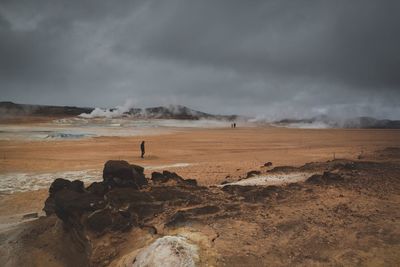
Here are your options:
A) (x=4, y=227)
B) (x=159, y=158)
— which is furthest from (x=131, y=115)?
(x=4, y=227)

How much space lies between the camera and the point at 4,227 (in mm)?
9734

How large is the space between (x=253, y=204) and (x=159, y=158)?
14994 mm

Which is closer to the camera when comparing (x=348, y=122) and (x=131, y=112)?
(x=348, y=122)

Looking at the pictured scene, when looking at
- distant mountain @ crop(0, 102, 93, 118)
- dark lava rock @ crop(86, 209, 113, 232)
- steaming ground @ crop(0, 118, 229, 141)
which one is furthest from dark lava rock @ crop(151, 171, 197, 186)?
distant mountain @ crop(0, 102, 93, 118)

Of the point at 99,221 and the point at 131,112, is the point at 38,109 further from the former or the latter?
the point at 99,221

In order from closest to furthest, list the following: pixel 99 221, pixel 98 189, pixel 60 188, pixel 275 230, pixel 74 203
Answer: pixel 275 230 < pixel 99 221 < pixel 74 203 < pixel 98 189 < pixel 60 188

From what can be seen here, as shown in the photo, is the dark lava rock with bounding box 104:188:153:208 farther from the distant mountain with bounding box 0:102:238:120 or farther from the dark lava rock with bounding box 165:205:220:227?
the distant mountain with bounding box 0:102:238:120

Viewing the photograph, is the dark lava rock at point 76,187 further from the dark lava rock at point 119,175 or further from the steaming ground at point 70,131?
the steaming ground at point 70,131

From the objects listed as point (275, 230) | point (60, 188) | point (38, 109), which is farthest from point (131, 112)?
point (275, 230)

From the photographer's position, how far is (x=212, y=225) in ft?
25.1

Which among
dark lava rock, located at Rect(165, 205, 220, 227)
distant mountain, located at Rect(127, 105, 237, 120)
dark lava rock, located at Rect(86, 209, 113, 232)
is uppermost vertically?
distant mountain, located at Rect(127, 105, 237, 120)

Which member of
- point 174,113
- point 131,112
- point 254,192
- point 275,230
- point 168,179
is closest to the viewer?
point 275,230

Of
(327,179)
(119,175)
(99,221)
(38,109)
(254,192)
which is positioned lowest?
(99,221)

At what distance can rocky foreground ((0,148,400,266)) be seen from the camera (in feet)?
21.1
